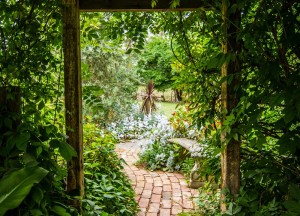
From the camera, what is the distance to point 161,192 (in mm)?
4559

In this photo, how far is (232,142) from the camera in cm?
241

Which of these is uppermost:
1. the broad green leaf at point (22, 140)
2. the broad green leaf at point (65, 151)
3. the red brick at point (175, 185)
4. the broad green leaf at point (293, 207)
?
the broad green leaf at point (22, 140)

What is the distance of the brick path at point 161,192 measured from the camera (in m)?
3.93

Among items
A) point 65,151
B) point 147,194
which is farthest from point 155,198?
point 65,151

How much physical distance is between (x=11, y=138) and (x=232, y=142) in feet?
5.33

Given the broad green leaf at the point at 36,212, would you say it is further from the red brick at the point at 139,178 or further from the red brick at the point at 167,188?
the red brick at the point at 139,178

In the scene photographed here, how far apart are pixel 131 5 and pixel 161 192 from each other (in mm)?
2971

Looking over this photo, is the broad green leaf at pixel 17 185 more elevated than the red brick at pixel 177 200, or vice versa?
the broad green leaf at pixel 17 185

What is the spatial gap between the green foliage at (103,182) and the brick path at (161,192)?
0.28 m

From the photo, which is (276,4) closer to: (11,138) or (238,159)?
(238,159)

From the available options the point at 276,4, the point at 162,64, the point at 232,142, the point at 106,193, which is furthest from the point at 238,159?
the point at 162,64

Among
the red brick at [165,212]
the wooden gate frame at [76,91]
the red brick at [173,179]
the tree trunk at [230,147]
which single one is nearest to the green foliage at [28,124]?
the wooden gate frame at [76,91]

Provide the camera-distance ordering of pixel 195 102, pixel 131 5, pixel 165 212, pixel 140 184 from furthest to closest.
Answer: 1. pixel 140 184
2. pixel 165 212
3. pixel 195 102
4. pixel 131 5

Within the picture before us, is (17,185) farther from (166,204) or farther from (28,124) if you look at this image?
(166,204)
